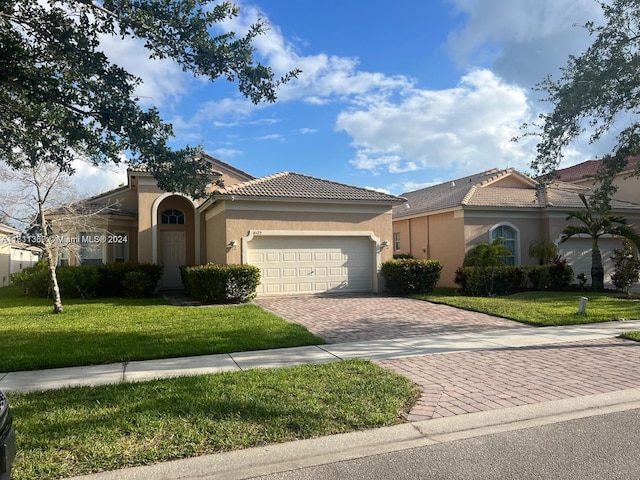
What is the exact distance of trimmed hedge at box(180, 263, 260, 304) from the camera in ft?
46.7

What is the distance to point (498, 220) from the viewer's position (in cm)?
1952

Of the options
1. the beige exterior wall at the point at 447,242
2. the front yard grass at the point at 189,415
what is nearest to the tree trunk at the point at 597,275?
the beige exterior wall at the point at 447,242

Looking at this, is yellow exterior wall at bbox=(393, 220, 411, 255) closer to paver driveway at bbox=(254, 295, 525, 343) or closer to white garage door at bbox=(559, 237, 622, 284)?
white garage door at bbox=(559, 237, 622, 284)

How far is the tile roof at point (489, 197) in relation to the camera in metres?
19.7

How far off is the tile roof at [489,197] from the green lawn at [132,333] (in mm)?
11335

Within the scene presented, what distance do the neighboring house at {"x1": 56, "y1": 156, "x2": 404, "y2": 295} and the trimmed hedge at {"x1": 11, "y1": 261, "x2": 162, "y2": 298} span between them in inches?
33.2

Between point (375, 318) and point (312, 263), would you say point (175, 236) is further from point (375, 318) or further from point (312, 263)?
point (375, 318)

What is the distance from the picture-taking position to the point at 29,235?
1384 cm

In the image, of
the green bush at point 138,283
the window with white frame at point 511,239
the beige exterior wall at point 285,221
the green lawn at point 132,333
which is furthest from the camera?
the window with white frame at point 511,239

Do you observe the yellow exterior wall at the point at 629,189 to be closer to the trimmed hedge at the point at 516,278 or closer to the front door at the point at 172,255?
the trimmed hedge at the point at 516,278

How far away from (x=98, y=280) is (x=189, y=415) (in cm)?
1443

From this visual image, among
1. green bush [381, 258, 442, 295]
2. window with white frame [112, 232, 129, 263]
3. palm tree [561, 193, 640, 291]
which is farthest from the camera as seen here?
window with white frame [112, 232, 129, 263]

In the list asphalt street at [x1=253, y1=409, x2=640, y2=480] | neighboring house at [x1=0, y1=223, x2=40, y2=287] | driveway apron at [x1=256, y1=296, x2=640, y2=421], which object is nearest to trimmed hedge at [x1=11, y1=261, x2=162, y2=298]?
neighboring house at [x1=0, y1=223, x2=40, y2=287]

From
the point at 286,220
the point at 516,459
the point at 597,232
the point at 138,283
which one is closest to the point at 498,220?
the point at 597,232
